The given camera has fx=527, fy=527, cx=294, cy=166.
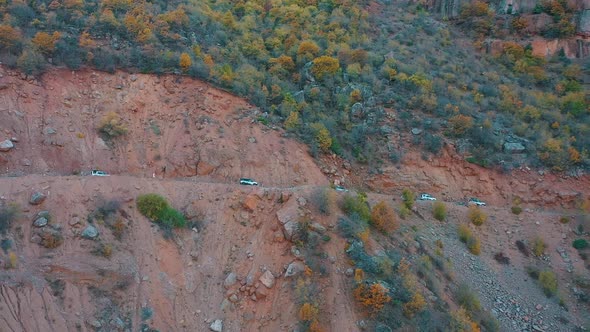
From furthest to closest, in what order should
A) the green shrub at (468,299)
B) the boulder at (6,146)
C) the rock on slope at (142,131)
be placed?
the rock on slope at (142,131)
the boulder at (6,146)
the green shrub at (468,299)

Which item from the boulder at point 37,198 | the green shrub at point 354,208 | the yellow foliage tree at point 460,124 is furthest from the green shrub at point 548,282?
the boulder at point 37,198

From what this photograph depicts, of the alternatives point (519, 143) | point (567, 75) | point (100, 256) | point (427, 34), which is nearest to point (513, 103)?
point (519, 143)

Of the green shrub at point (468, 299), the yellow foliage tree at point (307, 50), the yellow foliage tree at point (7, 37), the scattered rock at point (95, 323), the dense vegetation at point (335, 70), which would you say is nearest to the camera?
the scattered rock at point (95, 323)

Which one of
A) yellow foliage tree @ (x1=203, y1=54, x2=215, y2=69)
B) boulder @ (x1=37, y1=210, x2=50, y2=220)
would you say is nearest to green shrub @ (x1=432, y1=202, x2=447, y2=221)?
yellow foliage tree @ (x1=203, y1=54, x2=215, y2=69)

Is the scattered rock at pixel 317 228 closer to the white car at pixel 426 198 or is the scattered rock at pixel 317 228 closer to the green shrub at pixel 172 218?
the green shrub at pixel 172 218

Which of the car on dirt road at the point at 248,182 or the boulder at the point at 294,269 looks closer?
the boulder at the point at 294,269

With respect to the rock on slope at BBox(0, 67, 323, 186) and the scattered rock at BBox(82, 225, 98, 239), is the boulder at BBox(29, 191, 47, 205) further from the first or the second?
the rock on slope at BBox(0, 67, 323, 186)
